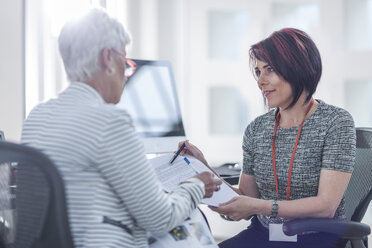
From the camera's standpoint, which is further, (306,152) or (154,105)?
(154,105)

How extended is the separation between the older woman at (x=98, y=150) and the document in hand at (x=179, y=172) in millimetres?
316

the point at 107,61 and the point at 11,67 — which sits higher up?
the point at 107,61

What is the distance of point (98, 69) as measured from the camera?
3.39ft

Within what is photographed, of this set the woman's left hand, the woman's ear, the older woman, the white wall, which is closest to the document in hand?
the woman's left hand

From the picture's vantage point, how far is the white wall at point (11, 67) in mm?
1876

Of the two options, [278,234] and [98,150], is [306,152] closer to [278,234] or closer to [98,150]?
[278,234]

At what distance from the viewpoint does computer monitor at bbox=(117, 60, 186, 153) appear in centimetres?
199

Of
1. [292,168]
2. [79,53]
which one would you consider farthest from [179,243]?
[292,168]

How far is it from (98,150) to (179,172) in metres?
0.52

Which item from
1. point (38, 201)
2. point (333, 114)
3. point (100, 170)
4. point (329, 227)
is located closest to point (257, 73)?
point (333, 114)

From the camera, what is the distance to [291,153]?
1.59m

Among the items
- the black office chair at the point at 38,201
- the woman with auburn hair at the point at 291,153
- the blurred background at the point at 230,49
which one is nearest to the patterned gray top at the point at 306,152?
the woman with auburn hair at the point at 291,153

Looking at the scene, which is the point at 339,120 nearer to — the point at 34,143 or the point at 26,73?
the point at 34,143

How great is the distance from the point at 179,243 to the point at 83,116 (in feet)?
1.26
